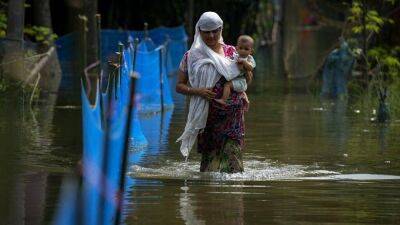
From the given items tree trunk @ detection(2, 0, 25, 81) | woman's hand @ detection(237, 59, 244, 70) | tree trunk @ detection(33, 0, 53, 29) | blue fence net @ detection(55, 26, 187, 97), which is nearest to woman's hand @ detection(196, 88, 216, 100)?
woman's hand @ detection(237, 59, 244, 70)

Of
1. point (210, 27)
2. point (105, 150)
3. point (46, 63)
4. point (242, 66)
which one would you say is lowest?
point (46, 63)

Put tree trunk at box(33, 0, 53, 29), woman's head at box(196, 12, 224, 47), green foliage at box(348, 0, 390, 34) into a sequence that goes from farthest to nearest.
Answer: tree trunk at box(33, 0, 53, 29) < green foliage at box(348, 0, 390, 34) < woman's head at box(196, 12, 224, 47)

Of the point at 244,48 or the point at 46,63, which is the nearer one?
the point at 244,48

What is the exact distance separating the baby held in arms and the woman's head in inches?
8.9

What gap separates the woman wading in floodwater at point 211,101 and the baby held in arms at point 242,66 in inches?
2.0

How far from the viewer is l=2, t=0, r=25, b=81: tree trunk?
742 inches

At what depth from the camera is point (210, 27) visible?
35.1 ft

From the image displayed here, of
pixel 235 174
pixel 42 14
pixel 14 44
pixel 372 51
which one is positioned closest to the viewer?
pixel 235 174

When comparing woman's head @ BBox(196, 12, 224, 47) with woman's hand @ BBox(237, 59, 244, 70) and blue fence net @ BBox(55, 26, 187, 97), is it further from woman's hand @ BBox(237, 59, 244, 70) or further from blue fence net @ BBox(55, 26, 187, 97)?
blue fence net @ BBox(55, 26, 187, 97)

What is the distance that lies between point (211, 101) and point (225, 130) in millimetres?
318

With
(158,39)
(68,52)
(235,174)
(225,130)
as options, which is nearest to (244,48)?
(225,130)

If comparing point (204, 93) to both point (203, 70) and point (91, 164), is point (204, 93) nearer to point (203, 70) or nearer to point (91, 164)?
point (203, 70)

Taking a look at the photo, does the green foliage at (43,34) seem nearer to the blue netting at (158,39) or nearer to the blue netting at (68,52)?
the blue netting at (68,52)

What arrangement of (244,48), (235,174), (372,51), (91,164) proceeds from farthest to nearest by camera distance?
(372,51), (235,174), (244,48), (91,164)
